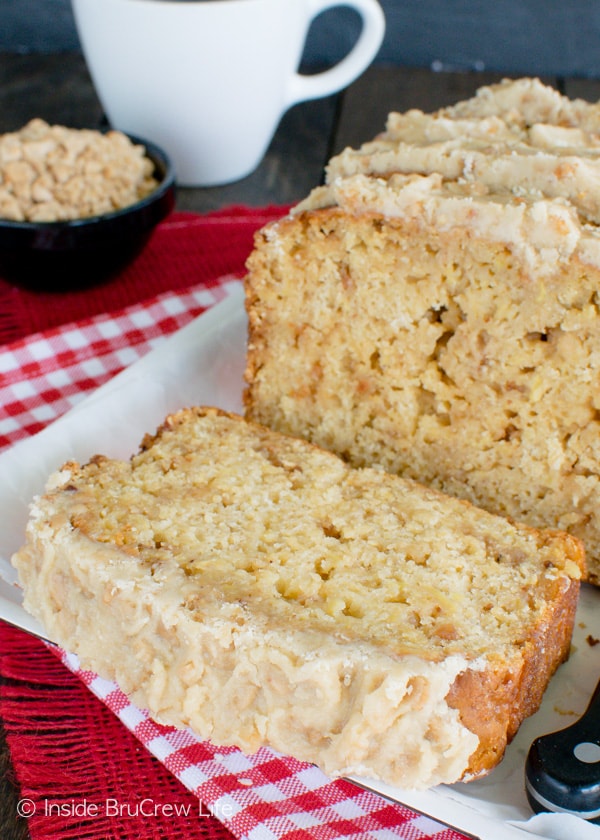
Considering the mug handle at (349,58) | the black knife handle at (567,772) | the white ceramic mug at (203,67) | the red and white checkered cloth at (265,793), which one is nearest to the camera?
the black knife handle at (567,772)

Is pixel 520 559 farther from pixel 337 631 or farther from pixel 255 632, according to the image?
pixel 255 632

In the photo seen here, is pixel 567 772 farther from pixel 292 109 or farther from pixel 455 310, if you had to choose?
pixel 292 109

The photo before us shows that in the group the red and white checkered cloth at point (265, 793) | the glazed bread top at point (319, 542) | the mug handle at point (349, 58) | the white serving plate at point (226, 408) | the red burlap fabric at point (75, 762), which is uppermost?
the mug handle at point (349, 58)

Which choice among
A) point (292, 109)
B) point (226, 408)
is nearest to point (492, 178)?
point (226, 408)

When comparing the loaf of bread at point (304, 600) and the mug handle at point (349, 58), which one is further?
the mug handle at point (349, 58)

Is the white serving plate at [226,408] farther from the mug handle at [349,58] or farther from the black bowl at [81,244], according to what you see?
the mug handle at [349,58]

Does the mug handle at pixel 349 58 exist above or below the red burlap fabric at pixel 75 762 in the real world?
above

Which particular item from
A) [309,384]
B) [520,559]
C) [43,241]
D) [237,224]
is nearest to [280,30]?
[237,224]

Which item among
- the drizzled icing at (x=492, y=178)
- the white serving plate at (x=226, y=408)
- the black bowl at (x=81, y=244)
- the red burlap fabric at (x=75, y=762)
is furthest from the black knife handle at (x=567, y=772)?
the black bowl at (x=81, y=244)
